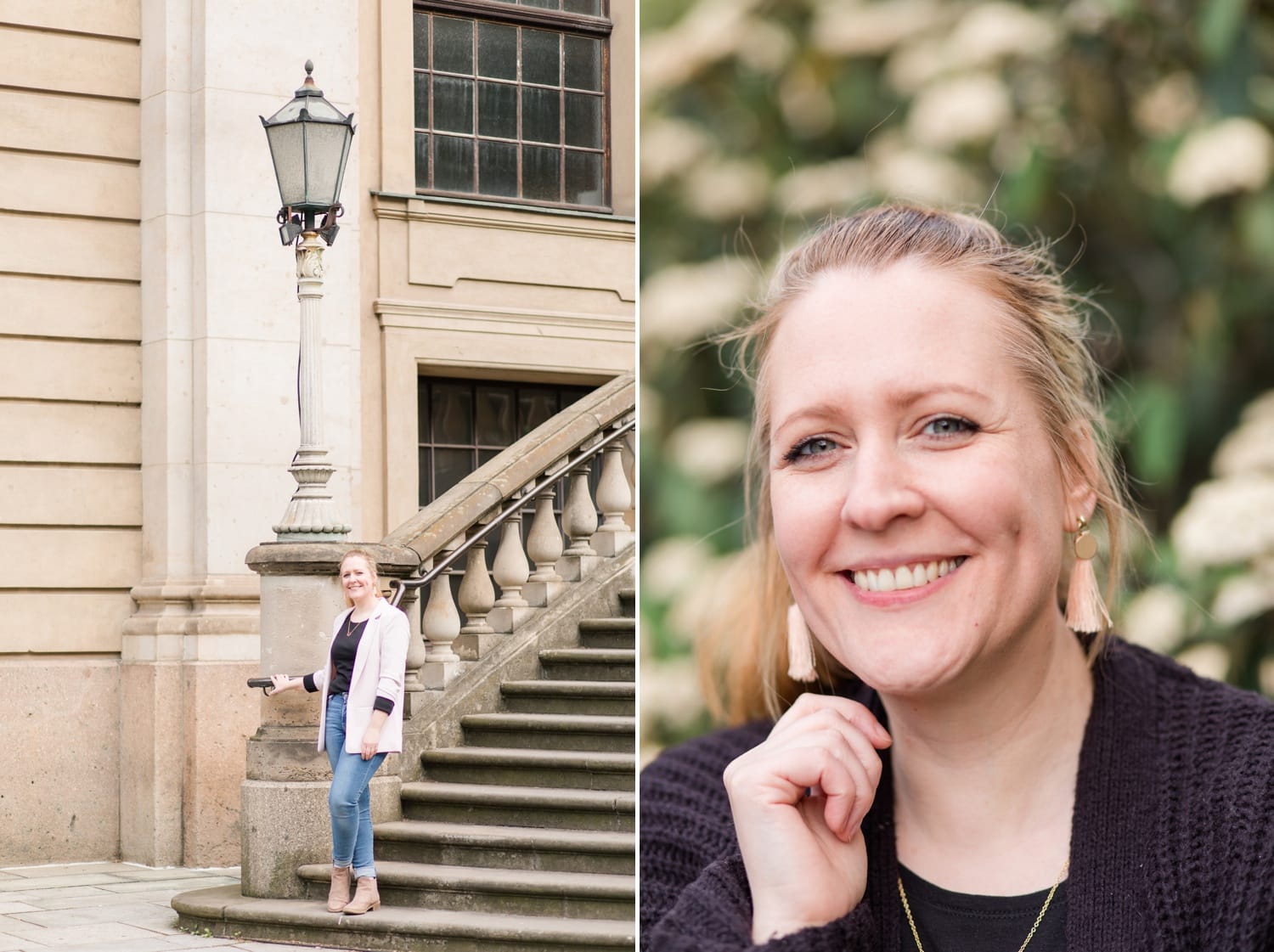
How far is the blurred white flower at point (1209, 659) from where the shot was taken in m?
1.96

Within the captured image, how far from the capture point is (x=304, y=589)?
7.72 m

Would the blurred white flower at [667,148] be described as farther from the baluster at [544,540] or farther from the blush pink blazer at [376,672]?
the baluster at [544,540]

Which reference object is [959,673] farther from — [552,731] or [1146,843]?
[552,731]

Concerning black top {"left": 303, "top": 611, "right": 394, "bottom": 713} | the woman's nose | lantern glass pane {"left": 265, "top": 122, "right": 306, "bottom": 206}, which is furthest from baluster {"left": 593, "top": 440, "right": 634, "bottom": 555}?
the woman's nose

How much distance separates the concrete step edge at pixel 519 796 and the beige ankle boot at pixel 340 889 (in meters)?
0.69

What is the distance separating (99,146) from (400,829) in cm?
441

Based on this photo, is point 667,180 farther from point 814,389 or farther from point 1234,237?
point 1234,237

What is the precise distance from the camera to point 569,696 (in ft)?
26.7

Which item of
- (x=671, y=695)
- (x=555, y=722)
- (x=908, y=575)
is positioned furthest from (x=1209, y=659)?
(x=555, y=722)

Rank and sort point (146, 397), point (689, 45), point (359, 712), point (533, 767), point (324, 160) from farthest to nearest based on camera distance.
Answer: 1. point (146, 397)
2. point (324, 160)
3. point (533, 767)
4. point (359, 712)
5. point (689, 45)

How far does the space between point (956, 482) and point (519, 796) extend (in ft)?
19.2

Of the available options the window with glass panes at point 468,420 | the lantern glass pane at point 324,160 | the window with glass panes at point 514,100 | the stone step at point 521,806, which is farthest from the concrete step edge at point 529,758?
the window with glass panes at point 514,100

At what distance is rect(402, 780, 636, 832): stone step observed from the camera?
7160 mm

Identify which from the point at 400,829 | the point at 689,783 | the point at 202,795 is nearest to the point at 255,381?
the point at 202,795
